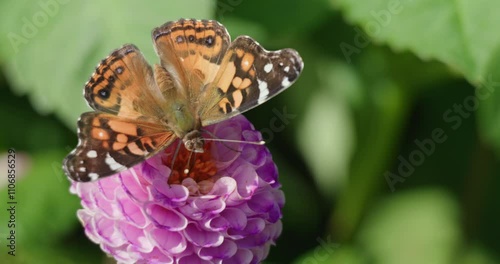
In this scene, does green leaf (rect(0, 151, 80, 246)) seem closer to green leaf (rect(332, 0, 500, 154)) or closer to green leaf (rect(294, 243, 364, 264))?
green leaf (rect(294, 243, 364, 264))

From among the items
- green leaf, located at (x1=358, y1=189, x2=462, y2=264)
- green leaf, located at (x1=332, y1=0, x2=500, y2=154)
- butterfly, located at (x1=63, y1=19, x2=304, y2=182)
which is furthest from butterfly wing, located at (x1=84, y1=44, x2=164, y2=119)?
green leaf, located at (x1=358, y1=189, x2=462, y2=264)

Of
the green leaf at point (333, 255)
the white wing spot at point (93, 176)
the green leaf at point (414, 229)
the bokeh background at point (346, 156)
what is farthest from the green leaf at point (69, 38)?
the green leaf at point (414, 229)

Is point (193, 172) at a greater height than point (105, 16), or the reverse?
point (105, 16)

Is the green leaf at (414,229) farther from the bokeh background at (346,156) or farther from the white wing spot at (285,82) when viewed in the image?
the white wing spot at (285,82)

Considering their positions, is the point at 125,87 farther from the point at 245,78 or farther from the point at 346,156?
the point at 346,156

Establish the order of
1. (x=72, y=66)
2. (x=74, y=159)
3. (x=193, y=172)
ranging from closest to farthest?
(x=74, y=159)
(x=193, y=172)
(x=72, y=66)

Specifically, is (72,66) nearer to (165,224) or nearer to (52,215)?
(165,224)

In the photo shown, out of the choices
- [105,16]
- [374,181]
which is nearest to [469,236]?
[374,181]

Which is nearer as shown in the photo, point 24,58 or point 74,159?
point 74,159
